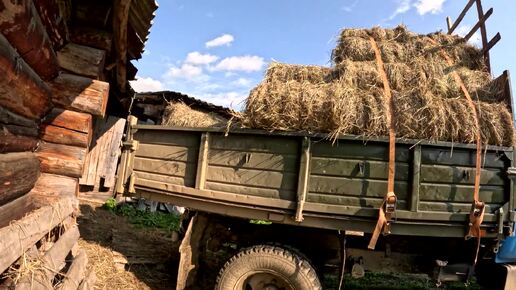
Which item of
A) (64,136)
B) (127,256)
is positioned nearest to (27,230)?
(64,136)

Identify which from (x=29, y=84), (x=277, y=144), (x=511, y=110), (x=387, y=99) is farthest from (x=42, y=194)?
(x=511, y=110)

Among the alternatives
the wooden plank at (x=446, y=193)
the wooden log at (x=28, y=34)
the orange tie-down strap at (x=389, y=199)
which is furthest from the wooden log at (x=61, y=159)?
the wooden plank at (x=446, y=193)

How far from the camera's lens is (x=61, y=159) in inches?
173

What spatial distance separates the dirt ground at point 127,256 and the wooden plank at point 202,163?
144 centimetres

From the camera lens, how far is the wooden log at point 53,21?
349cm

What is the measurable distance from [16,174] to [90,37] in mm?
2028

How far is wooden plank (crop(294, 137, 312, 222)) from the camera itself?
4102 mm

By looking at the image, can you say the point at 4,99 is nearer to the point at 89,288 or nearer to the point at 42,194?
the point at 42,194

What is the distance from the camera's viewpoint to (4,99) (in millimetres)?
2914

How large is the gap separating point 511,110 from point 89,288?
4.57m

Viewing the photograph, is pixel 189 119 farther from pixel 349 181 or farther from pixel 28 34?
pixel 28 34

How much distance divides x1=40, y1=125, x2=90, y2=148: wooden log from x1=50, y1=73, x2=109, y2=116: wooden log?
250 millimetres

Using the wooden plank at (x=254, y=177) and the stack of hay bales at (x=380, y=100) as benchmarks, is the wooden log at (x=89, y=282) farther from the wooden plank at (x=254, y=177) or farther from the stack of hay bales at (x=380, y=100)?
the stack of hay bales at (x=380, y=100)

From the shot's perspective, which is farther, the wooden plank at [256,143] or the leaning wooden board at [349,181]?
the wooden plank at [256,143]
